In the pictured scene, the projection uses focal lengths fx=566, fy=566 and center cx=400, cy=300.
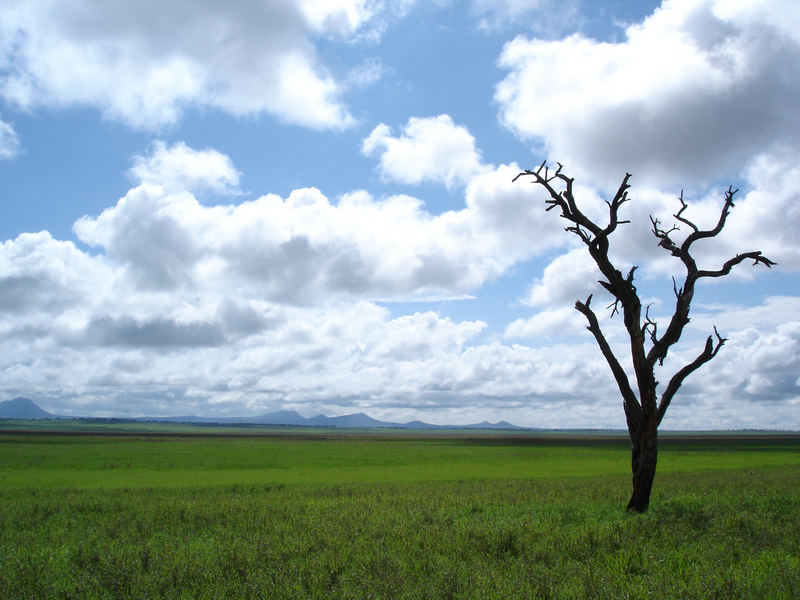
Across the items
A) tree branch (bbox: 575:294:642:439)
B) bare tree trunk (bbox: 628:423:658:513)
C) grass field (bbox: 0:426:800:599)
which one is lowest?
grass field (bbox: 0:426:800:599)

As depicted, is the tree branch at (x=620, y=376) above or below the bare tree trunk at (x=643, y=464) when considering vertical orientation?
above

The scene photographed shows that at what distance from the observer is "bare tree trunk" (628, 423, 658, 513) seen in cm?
1564

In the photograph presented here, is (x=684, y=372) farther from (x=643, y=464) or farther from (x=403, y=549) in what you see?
(x=403, y=549)

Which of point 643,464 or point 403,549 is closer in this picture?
point 403,549

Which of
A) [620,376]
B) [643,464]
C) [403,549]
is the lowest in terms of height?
[403,549]

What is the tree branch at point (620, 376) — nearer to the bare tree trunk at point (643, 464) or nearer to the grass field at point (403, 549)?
the bare tree trunk at point (643, 464)

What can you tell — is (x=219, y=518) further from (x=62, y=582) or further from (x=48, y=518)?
(x=62, y=582)

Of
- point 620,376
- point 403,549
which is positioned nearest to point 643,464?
point 620,376

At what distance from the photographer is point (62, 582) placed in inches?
377

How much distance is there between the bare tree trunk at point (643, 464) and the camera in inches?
616

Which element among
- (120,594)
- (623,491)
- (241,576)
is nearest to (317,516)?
(241,576)

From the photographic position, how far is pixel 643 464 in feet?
51.6

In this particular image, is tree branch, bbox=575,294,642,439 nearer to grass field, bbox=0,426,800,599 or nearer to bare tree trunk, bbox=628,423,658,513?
bare tree trunk, bbox=628,423,658,513

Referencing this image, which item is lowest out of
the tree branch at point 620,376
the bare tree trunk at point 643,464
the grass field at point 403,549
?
the grass field at point 403,549
